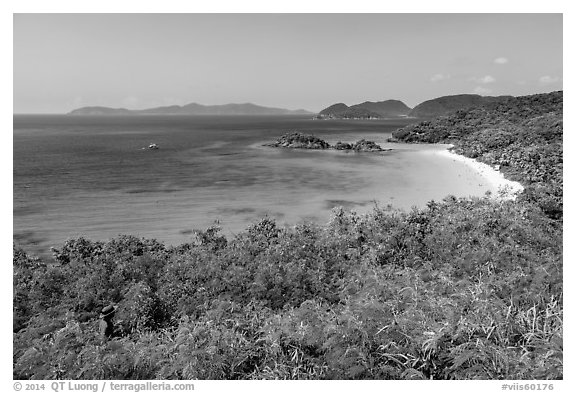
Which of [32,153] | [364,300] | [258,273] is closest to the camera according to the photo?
[364,300]

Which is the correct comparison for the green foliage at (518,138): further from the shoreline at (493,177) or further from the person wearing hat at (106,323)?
the person wearing hat at (106,323)

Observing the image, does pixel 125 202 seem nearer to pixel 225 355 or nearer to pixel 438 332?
pixel 225 355

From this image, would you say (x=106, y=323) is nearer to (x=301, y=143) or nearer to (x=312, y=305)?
(x=312, y=305)

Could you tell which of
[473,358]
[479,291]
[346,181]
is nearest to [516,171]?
[346,181]

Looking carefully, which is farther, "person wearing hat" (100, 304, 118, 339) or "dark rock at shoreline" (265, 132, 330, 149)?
"dark rock at shoreline" (265, 132, 330, 149)

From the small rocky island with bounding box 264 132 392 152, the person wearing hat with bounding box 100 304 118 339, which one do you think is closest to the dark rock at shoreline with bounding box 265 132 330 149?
the small rocky island with bounding box 264 132 392 152

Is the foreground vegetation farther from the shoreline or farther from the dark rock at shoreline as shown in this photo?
the dark rock at shoreline
